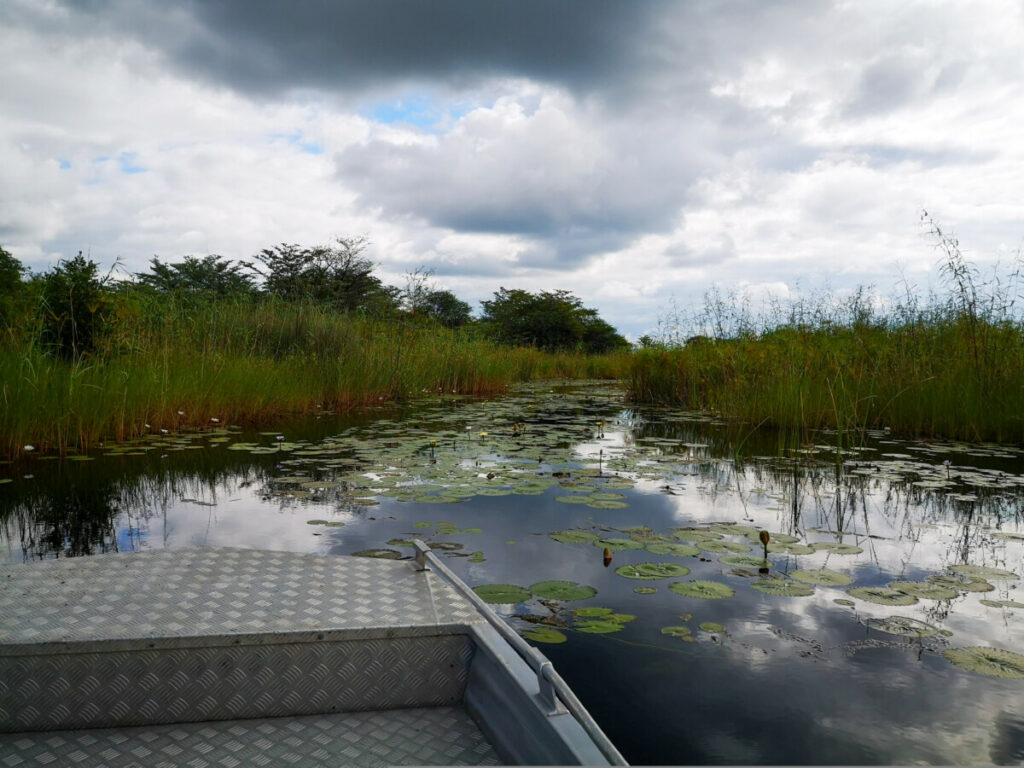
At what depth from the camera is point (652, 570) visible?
102 inches

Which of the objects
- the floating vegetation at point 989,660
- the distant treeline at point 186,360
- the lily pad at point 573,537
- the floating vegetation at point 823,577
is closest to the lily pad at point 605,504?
the lily pad at point 573,537

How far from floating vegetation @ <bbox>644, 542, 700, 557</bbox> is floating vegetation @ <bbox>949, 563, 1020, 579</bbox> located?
3.46 feet

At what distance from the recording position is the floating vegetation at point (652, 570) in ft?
8.29

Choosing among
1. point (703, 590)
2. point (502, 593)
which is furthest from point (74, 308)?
point (703, 590)

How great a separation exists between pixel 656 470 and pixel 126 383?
14.9ft

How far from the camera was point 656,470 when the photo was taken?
474 cm

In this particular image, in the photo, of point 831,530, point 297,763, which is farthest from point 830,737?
point 831,530

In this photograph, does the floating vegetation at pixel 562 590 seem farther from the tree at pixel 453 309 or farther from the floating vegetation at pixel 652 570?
the tree at pixel 453 309

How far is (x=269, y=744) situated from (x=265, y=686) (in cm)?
12

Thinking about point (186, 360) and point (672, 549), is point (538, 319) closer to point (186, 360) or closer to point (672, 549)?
point (186, 360)

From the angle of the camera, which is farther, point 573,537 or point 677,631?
point 573,537

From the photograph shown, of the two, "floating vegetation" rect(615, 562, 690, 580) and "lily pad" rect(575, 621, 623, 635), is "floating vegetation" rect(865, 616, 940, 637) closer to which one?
"floating vegetation" rect(615, 562, 690, 580)

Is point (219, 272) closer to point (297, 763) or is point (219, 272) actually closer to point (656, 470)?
point (656, 470)

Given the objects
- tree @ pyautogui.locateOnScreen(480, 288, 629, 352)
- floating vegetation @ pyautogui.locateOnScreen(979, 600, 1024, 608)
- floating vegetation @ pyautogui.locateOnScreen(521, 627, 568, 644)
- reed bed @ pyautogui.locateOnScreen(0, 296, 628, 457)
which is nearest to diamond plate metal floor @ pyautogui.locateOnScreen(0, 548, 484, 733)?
floating vegetation @ pyautogui.locateOnScreen(521, 627, 568, 644)
